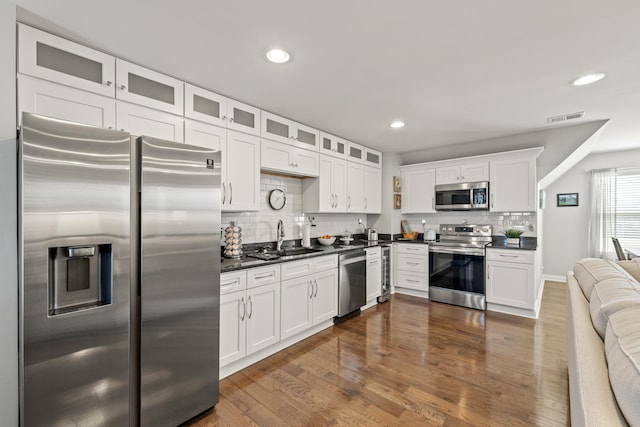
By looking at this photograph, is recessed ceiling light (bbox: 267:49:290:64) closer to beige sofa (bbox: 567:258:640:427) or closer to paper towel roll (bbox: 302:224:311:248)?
paper towel roll (bbox: 302:224:311:248)

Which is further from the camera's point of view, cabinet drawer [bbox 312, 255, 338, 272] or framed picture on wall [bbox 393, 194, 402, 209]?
framed picture on wall [bbox 393, 194, 402, 209]

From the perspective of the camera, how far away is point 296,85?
2.57 metres

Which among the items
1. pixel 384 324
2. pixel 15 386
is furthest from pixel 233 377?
pixel 384 324

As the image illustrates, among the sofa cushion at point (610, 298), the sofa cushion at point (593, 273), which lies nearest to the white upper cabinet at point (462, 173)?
the sofa cushion at point (593, 273)

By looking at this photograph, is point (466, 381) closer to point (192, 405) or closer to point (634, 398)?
point (634, 398)

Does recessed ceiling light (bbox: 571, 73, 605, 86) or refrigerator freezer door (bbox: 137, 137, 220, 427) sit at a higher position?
recessed ceiling light (bbox: 571, 73, 605, 86)

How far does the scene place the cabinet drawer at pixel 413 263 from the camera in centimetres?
465

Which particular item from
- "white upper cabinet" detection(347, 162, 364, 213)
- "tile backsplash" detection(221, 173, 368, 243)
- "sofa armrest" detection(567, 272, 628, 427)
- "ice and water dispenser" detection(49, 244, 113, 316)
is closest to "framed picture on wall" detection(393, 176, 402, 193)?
"white upper cabinet" detection(347, 162, 364, 213)

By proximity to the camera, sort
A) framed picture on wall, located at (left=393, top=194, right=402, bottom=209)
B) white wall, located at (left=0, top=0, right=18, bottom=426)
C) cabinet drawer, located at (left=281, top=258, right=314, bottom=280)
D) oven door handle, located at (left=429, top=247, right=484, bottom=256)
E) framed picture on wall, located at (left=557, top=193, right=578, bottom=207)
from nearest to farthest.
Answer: white wall, located at (left=0, top=0, right=18, bottom=426) → cabinet drawer, located at (left=281, top=258, right=314, bottom=280) → oven door handle, located at (left=429, top=247, right=484, bottom=256) → framed picture on wall, located at (left=393, top=194, right=402, bottom=209) → framed picture on wall, located at (left=557, top=193, right=578, bottom=207)

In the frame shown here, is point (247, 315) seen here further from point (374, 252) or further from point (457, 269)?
point (457, 269)

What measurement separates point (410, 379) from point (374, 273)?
1.91 metres

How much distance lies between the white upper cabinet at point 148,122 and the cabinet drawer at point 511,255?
4099 mm

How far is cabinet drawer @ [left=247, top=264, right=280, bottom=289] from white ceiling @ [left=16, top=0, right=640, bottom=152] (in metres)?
1.65

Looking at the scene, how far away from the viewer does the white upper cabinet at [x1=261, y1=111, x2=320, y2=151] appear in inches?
124
